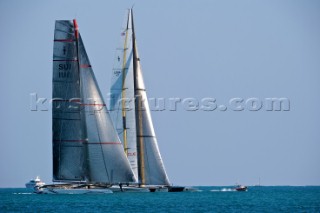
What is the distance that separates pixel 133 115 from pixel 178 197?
8.90 metres

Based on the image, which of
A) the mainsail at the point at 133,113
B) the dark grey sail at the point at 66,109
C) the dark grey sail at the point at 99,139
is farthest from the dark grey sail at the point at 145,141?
the dark grey sail at the point at 66,109

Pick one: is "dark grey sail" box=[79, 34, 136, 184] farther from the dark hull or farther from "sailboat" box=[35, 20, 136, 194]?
the dark hull

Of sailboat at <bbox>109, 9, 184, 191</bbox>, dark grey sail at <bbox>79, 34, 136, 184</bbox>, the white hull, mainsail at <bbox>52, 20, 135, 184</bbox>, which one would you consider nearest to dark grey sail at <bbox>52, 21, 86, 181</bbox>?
mainsail at <bbox>52, 20, 135, 184</bbox>

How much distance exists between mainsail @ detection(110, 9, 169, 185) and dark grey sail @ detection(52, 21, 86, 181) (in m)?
6.39

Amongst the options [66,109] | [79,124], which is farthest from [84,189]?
[66,109]

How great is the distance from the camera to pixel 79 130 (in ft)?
273

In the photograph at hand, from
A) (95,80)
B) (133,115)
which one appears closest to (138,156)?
(133,115)

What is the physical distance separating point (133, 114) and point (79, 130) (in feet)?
26.4

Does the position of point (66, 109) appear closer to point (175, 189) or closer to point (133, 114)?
point (133, 114)

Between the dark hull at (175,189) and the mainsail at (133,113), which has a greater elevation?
the mainsail at (133,113)

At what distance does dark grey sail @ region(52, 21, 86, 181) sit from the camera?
8162 cm

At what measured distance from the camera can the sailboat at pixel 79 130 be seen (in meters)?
81.8

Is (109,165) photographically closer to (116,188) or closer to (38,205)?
(116,188)

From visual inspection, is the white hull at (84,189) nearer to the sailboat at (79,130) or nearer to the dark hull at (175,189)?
the sailboat at (79,130)
